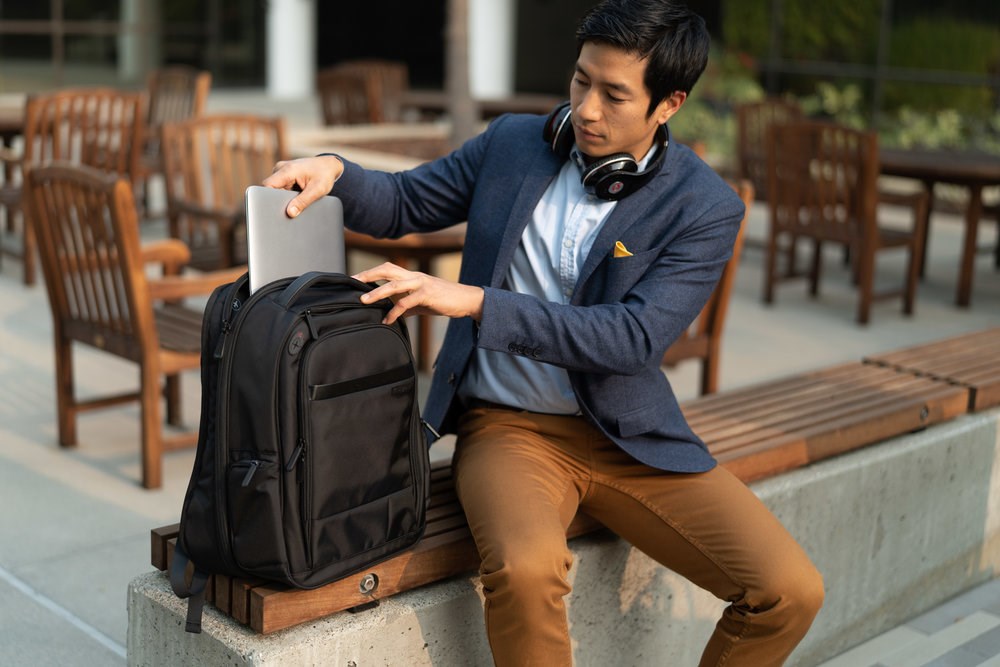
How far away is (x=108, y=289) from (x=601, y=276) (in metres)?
2.16

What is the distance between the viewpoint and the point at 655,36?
2.61 metres

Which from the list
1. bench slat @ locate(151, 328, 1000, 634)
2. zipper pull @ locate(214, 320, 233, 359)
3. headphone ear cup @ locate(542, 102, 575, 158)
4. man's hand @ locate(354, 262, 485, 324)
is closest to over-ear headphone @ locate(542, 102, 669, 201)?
headphone ear cup @ locate(542, 102, 575, 158)

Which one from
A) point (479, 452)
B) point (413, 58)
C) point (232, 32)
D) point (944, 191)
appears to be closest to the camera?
point (479, 452)

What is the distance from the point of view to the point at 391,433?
2.39 m

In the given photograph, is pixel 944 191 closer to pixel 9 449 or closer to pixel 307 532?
pixel 9 449

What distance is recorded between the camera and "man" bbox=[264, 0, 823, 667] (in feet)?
8.24

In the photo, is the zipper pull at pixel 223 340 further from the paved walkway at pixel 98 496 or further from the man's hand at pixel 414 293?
the paved walkway at pixel 98 496

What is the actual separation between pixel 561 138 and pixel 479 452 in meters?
0.72

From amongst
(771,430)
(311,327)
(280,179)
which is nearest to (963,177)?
(771,430)

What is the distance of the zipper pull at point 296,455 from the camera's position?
220cm

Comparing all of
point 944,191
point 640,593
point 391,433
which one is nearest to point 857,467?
point 640,593

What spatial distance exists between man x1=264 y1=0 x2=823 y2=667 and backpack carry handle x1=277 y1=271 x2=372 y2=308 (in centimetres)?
8

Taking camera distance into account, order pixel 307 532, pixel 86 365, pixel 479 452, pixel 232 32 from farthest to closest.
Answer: pixel 232 32 → pixel 86 365 → pixel 479 452 → pixel 307 532

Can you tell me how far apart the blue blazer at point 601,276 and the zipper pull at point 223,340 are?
49 cm
